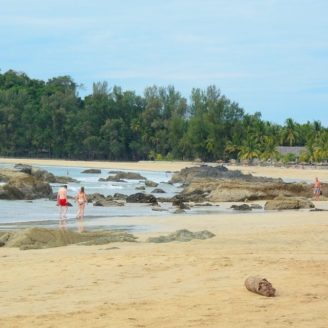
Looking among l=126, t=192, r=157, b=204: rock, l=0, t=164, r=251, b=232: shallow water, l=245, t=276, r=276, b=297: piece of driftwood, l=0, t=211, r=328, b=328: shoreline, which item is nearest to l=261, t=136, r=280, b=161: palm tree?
l=126, t=192, r=157, b=204: rock

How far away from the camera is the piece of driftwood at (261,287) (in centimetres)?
998

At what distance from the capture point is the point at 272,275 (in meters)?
11.5

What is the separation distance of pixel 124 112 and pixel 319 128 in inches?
1593

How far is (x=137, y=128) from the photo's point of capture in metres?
135

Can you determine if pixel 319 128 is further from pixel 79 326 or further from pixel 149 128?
pixel 79 326

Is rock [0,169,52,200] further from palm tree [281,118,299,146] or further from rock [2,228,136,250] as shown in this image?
palm tree [281,118,299,146]

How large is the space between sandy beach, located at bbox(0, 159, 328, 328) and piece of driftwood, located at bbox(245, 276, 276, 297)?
0.09 meters

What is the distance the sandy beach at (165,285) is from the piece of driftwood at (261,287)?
0.09 m

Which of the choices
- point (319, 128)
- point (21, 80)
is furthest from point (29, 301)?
point (21, 80)

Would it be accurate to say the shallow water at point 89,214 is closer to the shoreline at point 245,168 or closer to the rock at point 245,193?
the rock at point 245,193

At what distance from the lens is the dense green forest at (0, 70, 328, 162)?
120 meters

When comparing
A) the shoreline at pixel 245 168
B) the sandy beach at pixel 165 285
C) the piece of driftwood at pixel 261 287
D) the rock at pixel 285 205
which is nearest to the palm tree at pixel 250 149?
the shoreline at pixel 245 168

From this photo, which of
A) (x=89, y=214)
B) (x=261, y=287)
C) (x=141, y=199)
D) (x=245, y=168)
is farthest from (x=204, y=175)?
(x=261, y=287)

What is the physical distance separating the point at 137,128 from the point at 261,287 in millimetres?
124986
